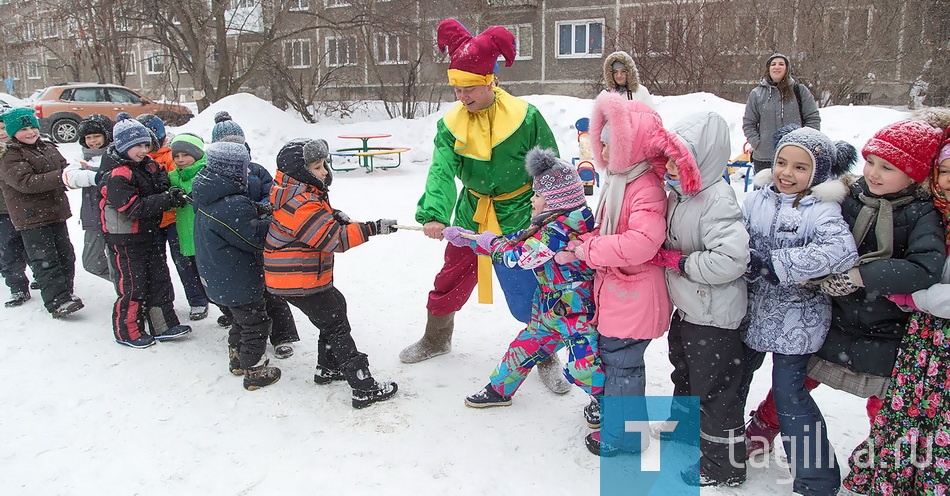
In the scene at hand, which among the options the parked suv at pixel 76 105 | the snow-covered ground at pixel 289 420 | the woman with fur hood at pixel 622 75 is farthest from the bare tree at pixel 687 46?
the snow-covered ground at pixel 289 420

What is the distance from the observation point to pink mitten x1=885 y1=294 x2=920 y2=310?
2277 mm

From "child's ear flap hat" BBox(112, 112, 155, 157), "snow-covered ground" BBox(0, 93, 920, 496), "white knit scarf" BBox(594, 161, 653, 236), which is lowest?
"snow-covered ground" BBox(0, 93, 920, 496)

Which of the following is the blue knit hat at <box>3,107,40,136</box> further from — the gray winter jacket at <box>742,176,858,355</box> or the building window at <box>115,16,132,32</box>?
the building window at <box>115,16,132,32</box>

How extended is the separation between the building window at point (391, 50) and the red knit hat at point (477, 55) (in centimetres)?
1482

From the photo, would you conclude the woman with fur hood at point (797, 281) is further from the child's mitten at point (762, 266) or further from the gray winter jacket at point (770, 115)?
the gray winter jacket at point (770, 115)

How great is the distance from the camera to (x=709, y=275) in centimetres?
247

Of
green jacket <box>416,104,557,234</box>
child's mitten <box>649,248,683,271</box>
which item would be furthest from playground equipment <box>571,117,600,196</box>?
child's mitten <box>649,248,683,271</box>

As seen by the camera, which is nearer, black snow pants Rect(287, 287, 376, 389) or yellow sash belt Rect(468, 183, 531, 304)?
black snow pants Rect(287, 287, 376, 389)

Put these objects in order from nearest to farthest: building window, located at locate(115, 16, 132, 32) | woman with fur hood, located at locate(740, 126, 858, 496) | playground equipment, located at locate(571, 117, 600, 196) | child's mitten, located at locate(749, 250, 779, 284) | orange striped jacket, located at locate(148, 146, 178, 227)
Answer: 1. woman with fur hood, located at locate(740, 126, 858, 496)
2. child's mitten, located at locate(749, 250, 779, 284)
3. orange striped jacket, located at locate(148, 146, 178, 227)
4. playground equipment, located at locate(571, 117, 600, 196)
5. building window, located at locate(115, 16, 132, 32)

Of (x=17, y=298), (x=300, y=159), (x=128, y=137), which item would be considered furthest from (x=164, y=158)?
(x=300, y=159)

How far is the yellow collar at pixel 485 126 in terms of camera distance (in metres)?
3.45

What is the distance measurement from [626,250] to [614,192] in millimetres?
330

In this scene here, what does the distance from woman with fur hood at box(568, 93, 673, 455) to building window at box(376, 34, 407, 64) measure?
621 inches

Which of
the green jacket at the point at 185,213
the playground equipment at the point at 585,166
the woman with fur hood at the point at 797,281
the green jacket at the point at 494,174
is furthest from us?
the playground equipment at the point at 585,166
